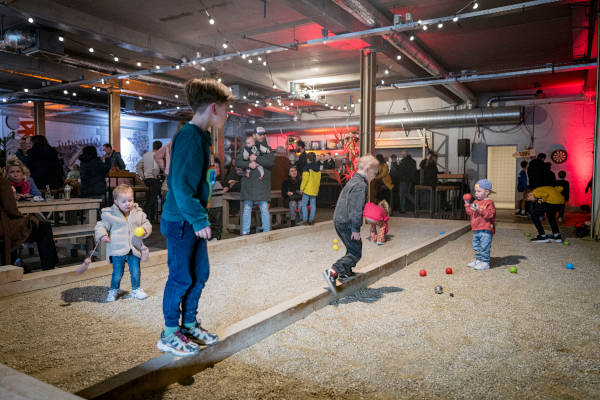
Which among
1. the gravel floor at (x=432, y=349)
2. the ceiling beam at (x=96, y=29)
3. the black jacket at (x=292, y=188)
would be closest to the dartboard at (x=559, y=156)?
the black jacket at (x=292, y=188)

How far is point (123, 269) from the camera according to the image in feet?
10.6

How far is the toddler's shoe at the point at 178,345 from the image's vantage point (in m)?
2.06

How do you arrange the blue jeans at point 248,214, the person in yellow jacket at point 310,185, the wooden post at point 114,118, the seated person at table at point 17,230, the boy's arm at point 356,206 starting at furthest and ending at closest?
the wooden post at point 114,118, the person in yellow jacket at point 310,185, the blue jeans at point 248,214, the seated person at table at point 17,230, the boy's arm at point 356,206

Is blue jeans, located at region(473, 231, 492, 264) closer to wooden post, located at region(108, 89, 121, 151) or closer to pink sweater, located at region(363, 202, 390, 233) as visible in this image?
pink sweater, located at region(363, 202, 390, 233)

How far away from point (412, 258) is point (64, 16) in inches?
296

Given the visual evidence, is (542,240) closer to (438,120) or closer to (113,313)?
(113,313)

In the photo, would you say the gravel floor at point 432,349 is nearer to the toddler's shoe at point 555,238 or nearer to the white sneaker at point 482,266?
the white sneaker at point 482,266

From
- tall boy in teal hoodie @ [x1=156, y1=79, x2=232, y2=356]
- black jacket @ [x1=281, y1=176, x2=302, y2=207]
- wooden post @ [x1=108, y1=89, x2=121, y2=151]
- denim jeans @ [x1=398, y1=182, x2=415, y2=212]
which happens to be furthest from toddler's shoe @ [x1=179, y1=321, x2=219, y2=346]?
wooden post @ [x1=108, y1=89, x2=121, y2=151]

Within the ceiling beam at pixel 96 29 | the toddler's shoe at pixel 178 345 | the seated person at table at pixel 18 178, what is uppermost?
the ceiling beam at pixel 96 29

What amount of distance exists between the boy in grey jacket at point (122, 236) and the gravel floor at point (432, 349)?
4.61ft

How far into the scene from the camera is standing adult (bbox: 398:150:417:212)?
12.0 metres

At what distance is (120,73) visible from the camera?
10.4 m

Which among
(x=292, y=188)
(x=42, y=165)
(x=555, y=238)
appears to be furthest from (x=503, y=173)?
(x=42, y=165)

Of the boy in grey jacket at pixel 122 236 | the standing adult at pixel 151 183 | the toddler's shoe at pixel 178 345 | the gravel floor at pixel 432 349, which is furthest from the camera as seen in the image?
the standing adult at pixel 151 183
